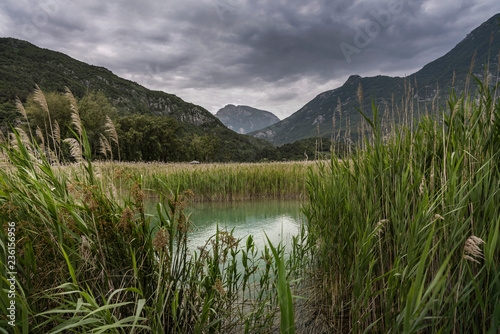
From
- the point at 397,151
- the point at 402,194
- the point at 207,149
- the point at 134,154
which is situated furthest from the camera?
the point at 207,149

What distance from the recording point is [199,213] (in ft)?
24.5

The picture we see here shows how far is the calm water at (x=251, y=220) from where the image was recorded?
483cm

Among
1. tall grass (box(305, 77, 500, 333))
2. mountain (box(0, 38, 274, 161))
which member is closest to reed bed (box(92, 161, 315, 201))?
tall grass (box(305, 77, 500, 333))

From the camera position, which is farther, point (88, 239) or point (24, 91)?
point (24, 91)

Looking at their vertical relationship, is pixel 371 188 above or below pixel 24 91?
below

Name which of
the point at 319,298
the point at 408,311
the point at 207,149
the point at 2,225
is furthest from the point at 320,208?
the point at 207,149

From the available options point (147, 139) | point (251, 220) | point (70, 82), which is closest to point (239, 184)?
point (251, 220)

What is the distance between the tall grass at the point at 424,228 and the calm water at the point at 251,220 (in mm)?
2165

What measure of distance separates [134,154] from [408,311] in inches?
1741

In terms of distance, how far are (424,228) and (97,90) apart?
112m

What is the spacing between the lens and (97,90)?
9394 centimetres

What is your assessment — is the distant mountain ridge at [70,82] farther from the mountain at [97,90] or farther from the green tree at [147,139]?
the green tree at [147,139]

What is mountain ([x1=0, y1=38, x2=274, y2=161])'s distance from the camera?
6574 cm

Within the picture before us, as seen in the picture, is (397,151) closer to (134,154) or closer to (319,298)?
(319,298)
